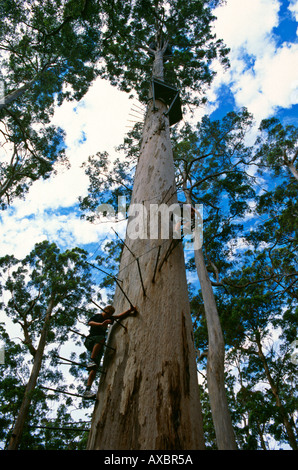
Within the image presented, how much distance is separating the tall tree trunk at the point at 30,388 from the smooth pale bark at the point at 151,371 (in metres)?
Result: 9.21

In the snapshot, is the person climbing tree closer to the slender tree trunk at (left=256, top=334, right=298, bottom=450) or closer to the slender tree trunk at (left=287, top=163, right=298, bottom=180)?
the slender tree trunk at (left=256, top=334, right=298, bottom=450)

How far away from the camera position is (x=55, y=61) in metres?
11.4

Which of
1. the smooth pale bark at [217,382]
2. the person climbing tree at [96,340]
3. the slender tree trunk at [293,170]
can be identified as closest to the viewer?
the person climbing tree at [96,340]

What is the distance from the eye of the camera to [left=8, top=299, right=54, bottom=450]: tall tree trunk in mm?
7901

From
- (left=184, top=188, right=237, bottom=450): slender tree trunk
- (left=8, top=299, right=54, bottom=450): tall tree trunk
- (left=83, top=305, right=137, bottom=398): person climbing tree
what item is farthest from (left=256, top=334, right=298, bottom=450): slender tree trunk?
(left=83, top=305, right=137, bottom=398): person climbing tree

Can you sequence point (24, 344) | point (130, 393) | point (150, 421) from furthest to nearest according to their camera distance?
point (24, 344) → point (130, 393) → point (150, 421)

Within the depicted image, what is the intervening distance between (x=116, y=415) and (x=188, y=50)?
1416 centimetres

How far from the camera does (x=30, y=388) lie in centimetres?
945

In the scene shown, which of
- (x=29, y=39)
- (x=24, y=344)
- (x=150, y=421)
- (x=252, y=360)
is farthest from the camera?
(x=252, y=360)

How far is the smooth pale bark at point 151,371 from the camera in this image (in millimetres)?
1012

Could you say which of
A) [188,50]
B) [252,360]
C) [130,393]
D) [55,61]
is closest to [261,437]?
[252,360]

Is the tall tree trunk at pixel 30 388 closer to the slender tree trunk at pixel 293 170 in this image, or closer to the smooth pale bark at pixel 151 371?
the smooth pale bark at pixel 151 371

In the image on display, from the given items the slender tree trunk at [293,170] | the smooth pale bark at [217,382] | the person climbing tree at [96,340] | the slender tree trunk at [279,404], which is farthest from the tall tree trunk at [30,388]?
the slender tree trunk at [293,170]

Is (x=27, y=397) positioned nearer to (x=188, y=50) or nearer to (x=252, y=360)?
(x=252, y=360)
